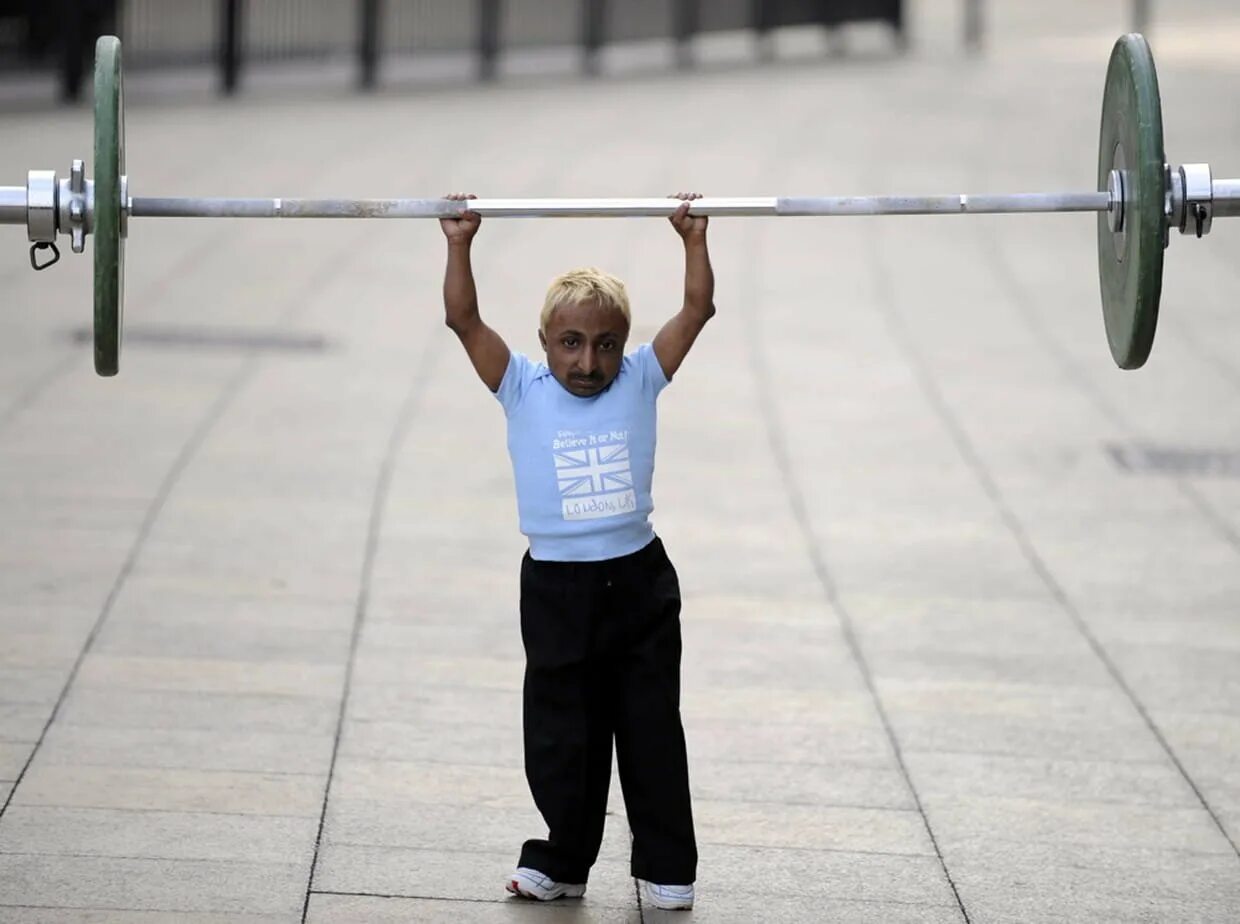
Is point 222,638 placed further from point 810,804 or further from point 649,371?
point 649,371

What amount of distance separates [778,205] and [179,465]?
4692 mm

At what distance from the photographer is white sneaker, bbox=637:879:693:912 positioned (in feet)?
16.0

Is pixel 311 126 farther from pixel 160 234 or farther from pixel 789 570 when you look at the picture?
pixel 789 570

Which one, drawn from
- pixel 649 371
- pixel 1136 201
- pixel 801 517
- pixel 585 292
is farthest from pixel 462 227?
pixel 801 517

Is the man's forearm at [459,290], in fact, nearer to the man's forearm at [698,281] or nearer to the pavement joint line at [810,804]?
the man's forearm at [698,281]

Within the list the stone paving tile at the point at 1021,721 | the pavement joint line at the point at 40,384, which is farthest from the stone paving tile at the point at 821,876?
the pavement joint line at the point at 40,384

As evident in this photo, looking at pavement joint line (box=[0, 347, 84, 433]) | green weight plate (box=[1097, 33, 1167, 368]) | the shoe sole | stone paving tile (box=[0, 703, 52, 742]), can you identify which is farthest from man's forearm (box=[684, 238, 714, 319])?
pavement joint line (box=[0, 347, 84, 433])

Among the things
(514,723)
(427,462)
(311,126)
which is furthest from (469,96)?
(514,723)

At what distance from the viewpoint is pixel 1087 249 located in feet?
47.3

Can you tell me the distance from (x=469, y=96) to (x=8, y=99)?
4.83m

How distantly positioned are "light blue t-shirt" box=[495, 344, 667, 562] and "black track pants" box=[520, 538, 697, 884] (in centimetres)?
6

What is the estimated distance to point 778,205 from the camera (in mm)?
4914

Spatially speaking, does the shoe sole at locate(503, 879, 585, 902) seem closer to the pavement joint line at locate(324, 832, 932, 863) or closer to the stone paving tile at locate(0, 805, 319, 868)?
the pavement joint line at locate(324, 832, 932, 863)

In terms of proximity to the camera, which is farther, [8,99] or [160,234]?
[8,99]
